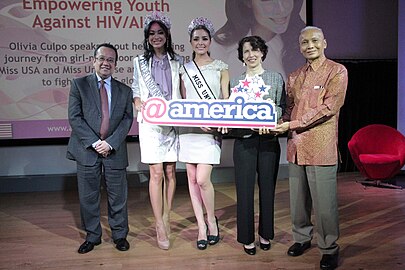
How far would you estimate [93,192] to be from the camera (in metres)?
3.48

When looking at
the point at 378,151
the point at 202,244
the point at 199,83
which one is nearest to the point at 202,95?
the point at 199,83

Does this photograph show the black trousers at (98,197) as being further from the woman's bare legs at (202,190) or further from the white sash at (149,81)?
the white sash at (149,81)

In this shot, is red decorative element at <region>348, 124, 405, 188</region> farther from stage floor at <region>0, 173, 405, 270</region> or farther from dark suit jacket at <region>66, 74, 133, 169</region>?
dark suit jacket at <region>66, 74, 133, 169</region>

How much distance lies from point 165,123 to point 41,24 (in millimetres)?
3164

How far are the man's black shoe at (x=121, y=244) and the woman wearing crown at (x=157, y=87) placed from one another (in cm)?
26

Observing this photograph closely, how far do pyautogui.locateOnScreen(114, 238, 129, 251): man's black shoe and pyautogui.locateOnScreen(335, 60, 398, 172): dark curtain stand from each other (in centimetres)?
392

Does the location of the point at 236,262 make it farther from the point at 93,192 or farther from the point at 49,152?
the point at 49,152

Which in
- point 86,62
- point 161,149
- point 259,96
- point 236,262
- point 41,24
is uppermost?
point 41,24

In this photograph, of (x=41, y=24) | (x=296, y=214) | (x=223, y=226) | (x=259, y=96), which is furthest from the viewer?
(x=41, y=24)

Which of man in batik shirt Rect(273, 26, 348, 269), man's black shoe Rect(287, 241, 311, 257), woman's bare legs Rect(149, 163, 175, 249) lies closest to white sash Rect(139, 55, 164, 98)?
woman's bare legs Rect(149, 163, 175, 249)

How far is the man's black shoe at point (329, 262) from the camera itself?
3.05 m

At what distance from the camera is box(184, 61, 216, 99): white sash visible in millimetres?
3246

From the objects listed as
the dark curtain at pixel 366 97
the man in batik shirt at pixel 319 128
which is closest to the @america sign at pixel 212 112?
the man in batik shirt at pixel 319 128

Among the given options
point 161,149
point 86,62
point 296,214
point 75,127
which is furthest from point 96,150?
point 86,62
